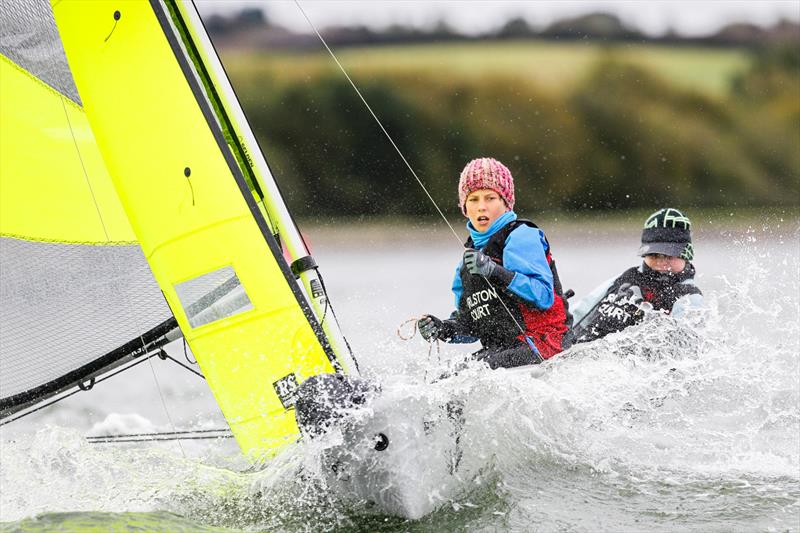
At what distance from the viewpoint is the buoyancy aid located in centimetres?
364

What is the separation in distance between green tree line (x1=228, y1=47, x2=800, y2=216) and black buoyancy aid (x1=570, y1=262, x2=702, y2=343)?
11105 millimetres

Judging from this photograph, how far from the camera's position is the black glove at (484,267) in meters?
3.43

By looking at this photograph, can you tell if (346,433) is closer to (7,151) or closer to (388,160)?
(7,151)

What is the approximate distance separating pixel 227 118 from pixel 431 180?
1264 centimetres

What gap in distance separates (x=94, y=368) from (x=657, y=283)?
252 cm

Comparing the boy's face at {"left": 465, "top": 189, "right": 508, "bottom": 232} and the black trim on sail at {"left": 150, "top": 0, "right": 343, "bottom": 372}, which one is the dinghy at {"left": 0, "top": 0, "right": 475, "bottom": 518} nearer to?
the black trim on sail at {"left": 150, "top": 0, "right": 343, "bottom": 372}

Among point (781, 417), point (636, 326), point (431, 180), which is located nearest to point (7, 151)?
point (636, 326)

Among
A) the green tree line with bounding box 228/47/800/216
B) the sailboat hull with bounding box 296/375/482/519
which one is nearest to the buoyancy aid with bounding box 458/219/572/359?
the sailboat hull with bounding box 296/375/482/519

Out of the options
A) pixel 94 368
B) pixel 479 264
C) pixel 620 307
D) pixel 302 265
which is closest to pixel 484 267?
pixel 479 264

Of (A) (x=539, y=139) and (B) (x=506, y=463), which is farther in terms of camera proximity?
(A) (x=539, y=139)

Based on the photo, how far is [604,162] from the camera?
18000mm

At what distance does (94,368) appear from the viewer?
4.20 m

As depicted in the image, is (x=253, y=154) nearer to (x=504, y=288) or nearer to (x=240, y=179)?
(x=240, y=179)

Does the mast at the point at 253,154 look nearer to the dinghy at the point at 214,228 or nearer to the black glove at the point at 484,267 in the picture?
the dinghy at the point at 214,228
